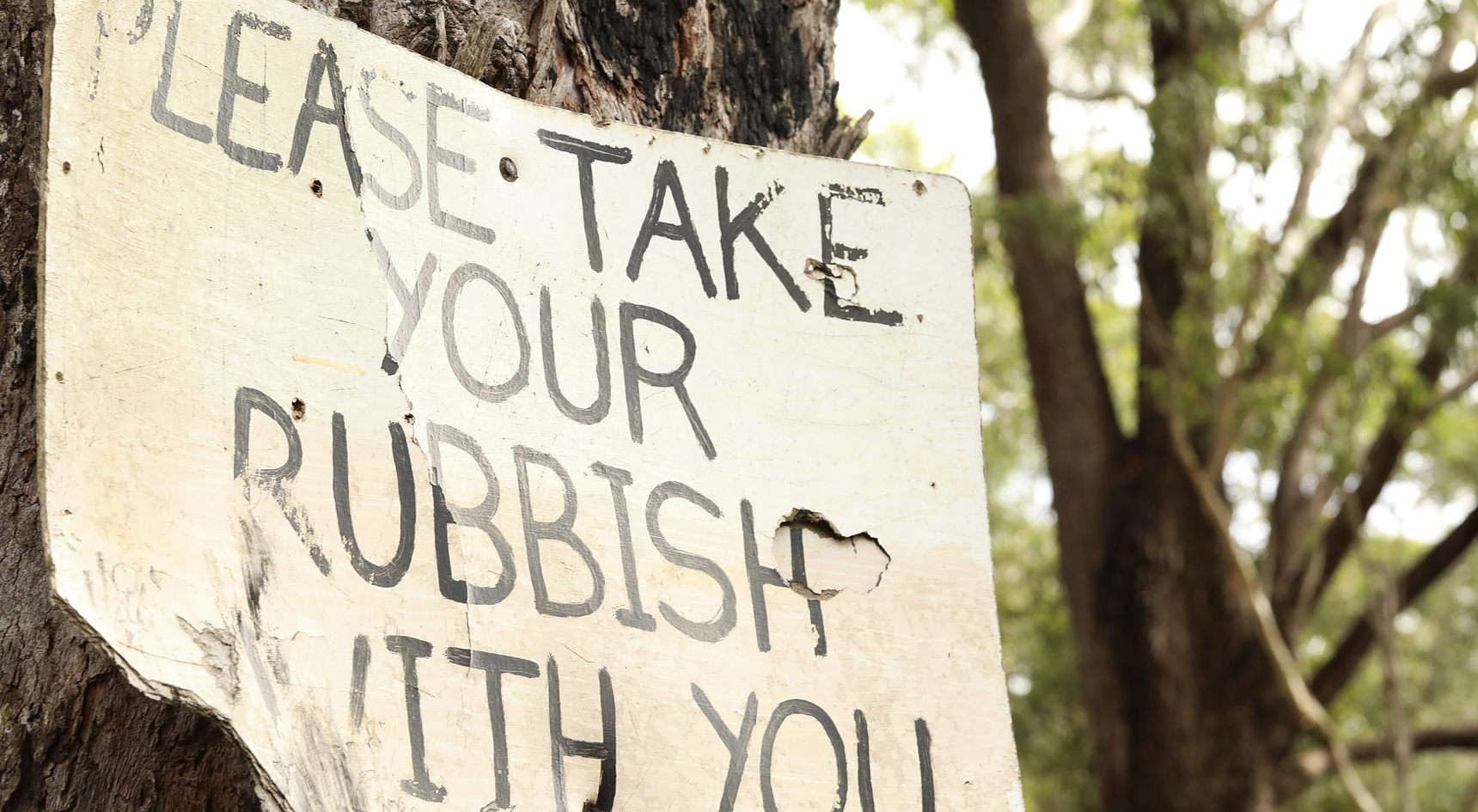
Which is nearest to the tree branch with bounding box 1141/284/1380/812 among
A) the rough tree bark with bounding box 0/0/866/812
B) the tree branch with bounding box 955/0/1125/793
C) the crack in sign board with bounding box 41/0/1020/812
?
the tree branch with bounding box 955/0/1125/793

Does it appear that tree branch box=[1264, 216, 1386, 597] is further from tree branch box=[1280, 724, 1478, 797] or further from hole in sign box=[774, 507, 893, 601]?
hole in sign box=[774, 507, 893, 601]

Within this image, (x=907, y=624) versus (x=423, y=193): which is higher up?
(x=423, y=193)

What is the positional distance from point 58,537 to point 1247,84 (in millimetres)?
4744

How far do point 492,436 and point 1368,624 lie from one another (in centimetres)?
508

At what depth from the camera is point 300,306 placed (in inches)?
32.5

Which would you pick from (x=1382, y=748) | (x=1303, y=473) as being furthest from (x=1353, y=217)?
(x=1382, y=748)

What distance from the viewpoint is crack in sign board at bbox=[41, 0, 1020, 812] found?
0.74 metres

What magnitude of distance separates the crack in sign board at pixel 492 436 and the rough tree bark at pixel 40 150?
0.26 ft

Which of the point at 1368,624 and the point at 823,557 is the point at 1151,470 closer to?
the point at 1368,624

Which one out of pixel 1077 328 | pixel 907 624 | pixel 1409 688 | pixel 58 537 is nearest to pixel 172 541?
pixel 58 537

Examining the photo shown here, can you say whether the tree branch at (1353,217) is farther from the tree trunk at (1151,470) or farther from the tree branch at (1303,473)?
the tree trunk at (1151,470)

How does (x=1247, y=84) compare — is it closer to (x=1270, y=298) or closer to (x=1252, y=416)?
(x=1270, y=298)

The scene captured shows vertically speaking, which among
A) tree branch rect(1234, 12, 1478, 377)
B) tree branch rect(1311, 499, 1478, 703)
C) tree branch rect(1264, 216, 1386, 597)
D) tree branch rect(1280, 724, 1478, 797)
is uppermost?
tree branch rect(1234, 12, 1478, 377)

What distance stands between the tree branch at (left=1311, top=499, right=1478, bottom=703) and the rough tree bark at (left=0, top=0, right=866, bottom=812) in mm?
4601
